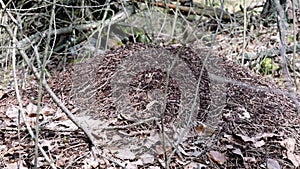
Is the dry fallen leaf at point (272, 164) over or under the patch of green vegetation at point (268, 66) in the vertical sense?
under

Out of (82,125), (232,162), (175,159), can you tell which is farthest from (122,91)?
(232,162)

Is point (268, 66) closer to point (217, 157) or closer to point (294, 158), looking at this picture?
point (294, 158)

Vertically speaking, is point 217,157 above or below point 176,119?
below

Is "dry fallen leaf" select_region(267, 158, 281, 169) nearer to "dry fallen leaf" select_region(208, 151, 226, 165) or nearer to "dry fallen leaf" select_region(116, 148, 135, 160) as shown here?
"dry fallen leaf" select_region(208, 151, 226, 165)

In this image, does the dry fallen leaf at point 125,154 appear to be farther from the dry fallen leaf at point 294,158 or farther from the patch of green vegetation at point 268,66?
the patch of green vegetation at point 268,66

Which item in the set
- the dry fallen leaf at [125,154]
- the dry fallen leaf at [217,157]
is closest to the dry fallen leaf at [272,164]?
the dry fallen leaf at [217,157]

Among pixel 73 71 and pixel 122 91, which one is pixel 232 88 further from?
pixel 73 71

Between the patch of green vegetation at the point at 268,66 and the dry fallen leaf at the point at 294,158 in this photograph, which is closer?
the dry fallen leaf at the point at 294,158

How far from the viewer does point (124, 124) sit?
2.18 meters

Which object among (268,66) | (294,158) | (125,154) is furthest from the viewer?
(268,66)

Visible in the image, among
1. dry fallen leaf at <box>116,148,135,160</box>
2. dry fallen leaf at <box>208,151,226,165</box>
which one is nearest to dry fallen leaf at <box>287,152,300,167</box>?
dry fallen leaf at <box>208,151,226,165</box>

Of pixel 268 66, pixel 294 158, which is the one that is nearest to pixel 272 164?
pixel 294 158

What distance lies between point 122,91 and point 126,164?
596mm

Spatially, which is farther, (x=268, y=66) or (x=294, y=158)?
(x=268, y=66)
